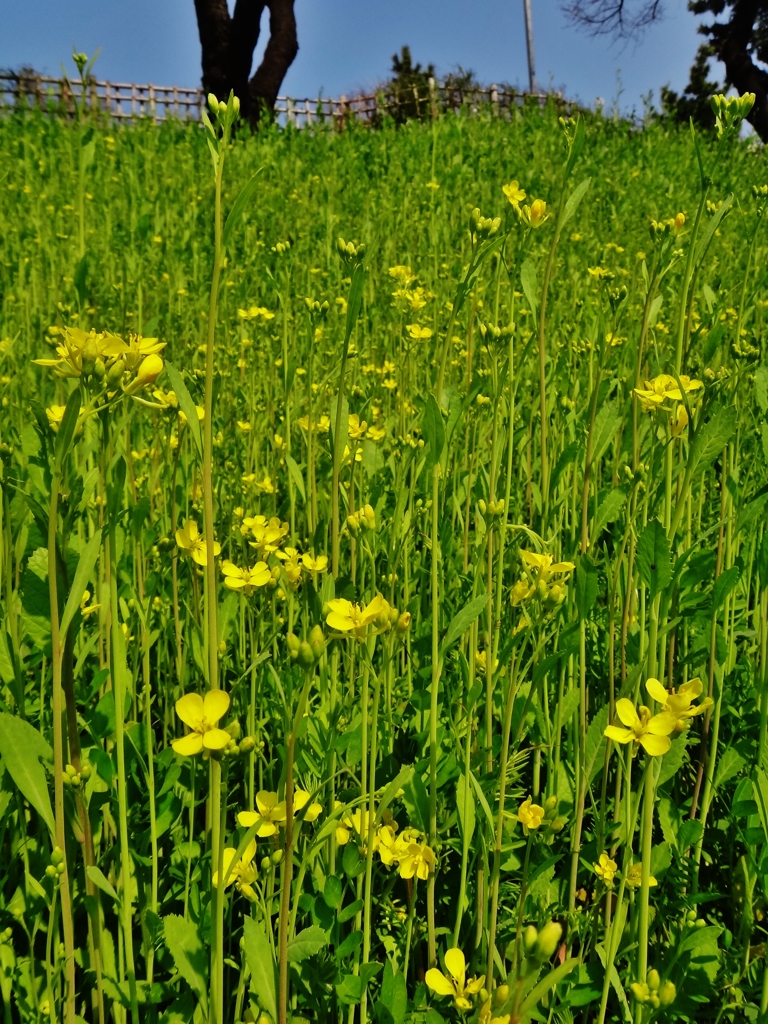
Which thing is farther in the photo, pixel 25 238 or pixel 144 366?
pixel 25 238

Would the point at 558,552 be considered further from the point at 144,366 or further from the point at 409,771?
the point at 144,366

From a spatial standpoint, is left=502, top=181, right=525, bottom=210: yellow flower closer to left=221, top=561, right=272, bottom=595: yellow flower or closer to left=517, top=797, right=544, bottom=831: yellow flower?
left=221, top=561, right=272, bottom=595: yellow flower

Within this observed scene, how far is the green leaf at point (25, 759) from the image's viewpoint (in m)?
0.78

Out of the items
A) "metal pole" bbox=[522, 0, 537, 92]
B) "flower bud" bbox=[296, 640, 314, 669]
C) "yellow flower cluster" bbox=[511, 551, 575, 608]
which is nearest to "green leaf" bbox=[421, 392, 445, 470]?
"yellow flower cluster" bbox=[511, 551, 575, 608]

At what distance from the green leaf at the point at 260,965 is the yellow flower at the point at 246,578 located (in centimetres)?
36

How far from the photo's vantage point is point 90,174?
4.65m

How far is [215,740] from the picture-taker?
61 cm

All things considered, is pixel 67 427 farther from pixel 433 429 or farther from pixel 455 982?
pixel 455 982

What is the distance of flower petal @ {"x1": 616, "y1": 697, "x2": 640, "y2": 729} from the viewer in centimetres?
76

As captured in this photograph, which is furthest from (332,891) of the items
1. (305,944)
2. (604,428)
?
(604,428)

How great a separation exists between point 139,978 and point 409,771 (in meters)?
0.53

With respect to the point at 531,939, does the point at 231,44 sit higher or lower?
higher

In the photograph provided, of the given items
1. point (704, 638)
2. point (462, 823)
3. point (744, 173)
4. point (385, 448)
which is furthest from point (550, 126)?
point (462, 823)

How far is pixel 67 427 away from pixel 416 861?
0.63 metres
